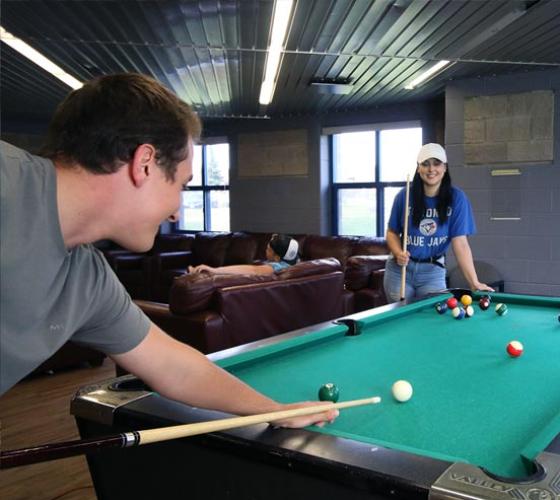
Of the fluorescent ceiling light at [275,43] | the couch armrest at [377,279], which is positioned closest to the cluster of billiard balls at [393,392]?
the fluorescent ceiling light at [275,43]

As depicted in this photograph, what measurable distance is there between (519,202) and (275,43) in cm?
295

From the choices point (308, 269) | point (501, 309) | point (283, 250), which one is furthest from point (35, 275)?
point (283, 250)

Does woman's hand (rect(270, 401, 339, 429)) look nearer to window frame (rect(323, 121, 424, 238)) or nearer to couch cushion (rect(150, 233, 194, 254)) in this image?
window frame (rect(323, 121, 424, 238))

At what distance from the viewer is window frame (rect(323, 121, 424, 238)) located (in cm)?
703

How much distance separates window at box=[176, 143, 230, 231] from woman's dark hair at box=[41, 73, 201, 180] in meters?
7.90

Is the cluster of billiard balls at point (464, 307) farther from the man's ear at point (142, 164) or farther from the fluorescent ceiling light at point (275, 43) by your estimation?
the fluorescent ceiling light at point (275, 43)

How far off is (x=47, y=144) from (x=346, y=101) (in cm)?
604

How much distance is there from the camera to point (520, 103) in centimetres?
525

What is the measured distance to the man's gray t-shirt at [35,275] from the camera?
0.84 meters

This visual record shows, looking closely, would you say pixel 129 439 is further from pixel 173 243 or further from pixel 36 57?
pixel 173 243

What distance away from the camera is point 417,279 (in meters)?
3.44

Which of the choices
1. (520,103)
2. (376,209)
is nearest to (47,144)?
(520,103)

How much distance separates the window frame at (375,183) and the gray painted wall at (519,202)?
116cm

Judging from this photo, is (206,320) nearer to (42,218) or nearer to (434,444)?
(434,444)
